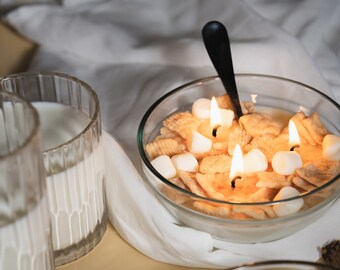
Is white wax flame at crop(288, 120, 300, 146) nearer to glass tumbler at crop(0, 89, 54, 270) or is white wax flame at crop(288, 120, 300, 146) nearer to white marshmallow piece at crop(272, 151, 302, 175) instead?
white marshmallow piece at crop(272, 151, 302, 175)

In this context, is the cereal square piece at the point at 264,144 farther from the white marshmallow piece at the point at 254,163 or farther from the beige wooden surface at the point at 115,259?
the beige wooden surface at the point at 115,259

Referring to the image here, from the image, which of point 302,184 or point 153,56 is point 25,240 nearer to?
point 302,184

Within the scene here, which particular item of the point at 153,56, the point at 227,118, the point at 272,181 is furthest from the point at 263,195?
the point at 153,56

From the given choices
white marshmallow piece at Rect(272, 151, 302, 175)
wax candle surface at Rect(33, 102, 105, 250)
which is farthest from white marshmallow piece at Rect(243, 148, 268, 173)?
wax candle surface at Rect(33, 102, 105, 250)

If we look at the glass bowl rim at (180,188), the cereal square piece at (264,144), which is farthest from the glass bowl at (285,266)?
the cereal square piece at (264,144)

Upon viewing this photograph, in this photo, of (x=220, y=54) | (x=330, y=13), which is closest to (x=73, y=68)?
(x=220, y=54)

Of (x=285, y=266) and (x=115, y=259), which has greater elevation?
(x=285, y=266)

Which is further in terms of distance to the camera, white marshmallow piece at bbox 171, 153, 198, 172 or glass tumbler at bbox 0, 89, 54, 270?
white marshmallow piece at bbox 171, 153, 198, 172

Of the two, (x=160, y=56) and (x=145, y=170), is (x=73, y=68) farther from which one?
(x=145, y=170)
